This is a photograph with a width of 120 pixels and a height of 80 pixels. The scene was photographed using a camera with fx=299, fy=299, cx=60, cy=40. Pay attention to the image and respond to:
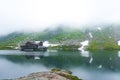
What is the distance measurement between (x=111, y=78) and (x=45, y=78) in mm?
40046

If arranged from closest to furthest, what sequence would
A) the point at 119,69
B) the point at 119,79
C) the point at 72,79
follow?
1. the point at 72,79
2. the point at 119,79
3. the point at 119,69

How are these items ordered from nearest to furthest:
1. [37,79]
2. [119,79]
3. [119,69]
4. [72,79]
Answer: [37,79] < [72,79] < [119,79] < [119,69]

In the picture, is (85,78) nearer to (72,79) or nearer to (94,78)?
(94,78)

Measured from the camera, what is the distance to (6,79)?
101188 millimetres

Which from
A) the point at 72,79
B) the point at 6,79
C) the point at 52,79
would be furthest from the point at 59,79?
A: the point at 6,79

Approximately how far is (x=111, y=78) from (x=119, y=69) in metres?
32.3

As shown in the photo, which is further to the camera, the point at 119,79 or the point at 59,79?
the point at 119,79

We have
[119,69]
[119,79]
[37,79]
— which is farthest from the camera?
[119,69]

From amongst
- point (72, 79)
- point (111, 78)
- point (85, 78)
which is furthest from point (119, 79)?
point (72, 79)

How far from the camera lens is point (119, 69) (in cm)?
14450

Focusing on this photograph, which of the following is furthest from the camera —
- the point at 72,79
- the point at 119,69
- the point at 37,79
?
the point at 119,69

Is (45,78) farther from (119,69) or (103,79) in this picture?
(119,69)

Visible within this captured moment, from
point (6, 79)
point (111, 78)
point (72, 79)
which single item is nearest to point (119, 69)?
point (111, 78)

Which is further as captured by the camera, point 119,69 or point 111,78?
point 119,69
